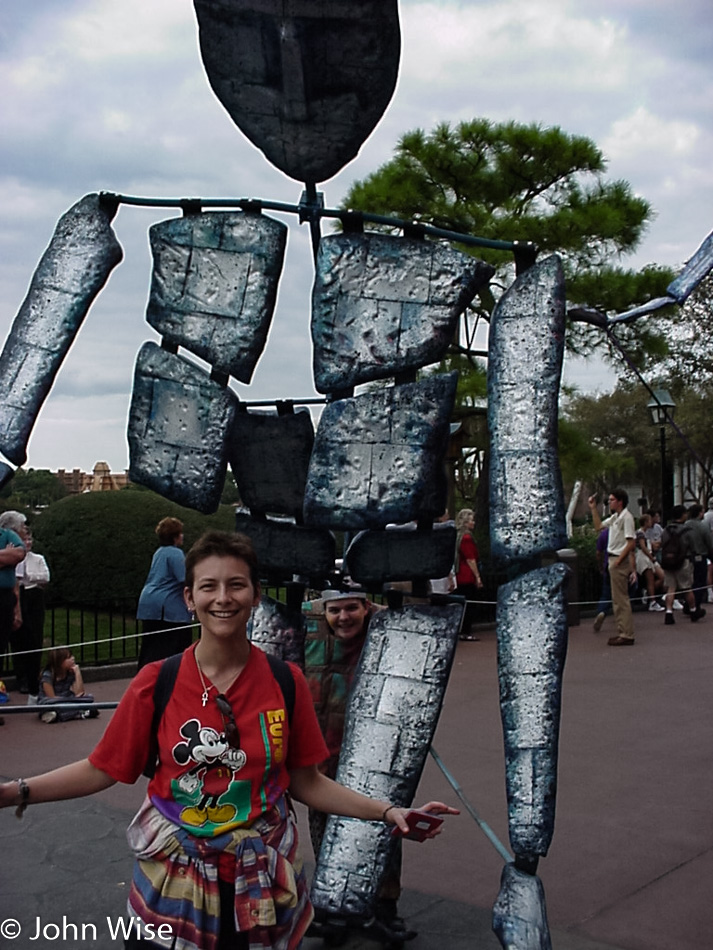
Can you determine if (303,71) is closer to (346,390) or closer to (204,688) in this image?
(346,390)

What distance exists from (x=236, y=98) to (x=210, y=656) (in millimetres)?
1693

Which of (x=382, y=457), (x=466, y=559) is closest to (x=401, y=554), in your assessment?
(x=382, y=457)

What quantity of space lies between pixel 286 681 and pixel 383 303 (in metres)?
1.21

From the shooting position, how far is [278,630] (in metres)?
3.10

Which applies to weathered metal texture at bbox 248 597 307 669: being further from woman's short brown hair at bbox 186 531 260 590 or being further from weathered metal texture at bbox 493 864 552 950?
woman's short brown hair at bbox 186 531 260 590

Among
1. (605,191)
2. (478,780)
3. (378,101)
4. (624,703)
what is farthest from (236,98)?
(605,191)

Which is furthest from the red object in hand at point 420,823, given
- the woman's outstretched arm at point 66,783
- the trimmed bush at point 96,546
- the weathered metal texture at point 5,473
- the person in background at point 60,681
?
the trimmed bush at point 96,546

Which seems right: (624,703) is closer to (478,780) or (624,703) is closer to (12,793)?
(478,780)

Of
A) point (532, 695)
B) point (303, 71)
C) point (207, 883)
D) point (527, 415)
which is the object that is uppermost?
point (303, 71)

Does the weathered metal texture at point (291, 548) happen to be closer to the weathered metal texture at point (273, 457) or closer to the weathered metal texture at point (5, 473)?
the weathered metal texture at point (273, 457)

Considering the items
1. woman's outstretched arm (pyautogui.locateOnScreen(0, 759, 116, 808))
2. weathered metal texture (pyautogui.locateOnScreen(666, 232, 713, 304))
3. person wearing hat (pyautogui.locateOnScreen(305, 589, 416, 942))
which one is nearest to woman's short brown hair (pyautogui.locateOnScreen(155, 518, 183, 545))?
person wearing hat (pyautogui.locateOnScreen(305, 589, 416, 942))

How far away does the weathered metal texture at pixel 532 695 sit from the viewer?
2600 mm

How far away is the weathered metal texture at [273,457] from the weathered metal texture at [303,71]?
72 centimetres

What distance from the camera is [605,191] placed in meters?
14.0
